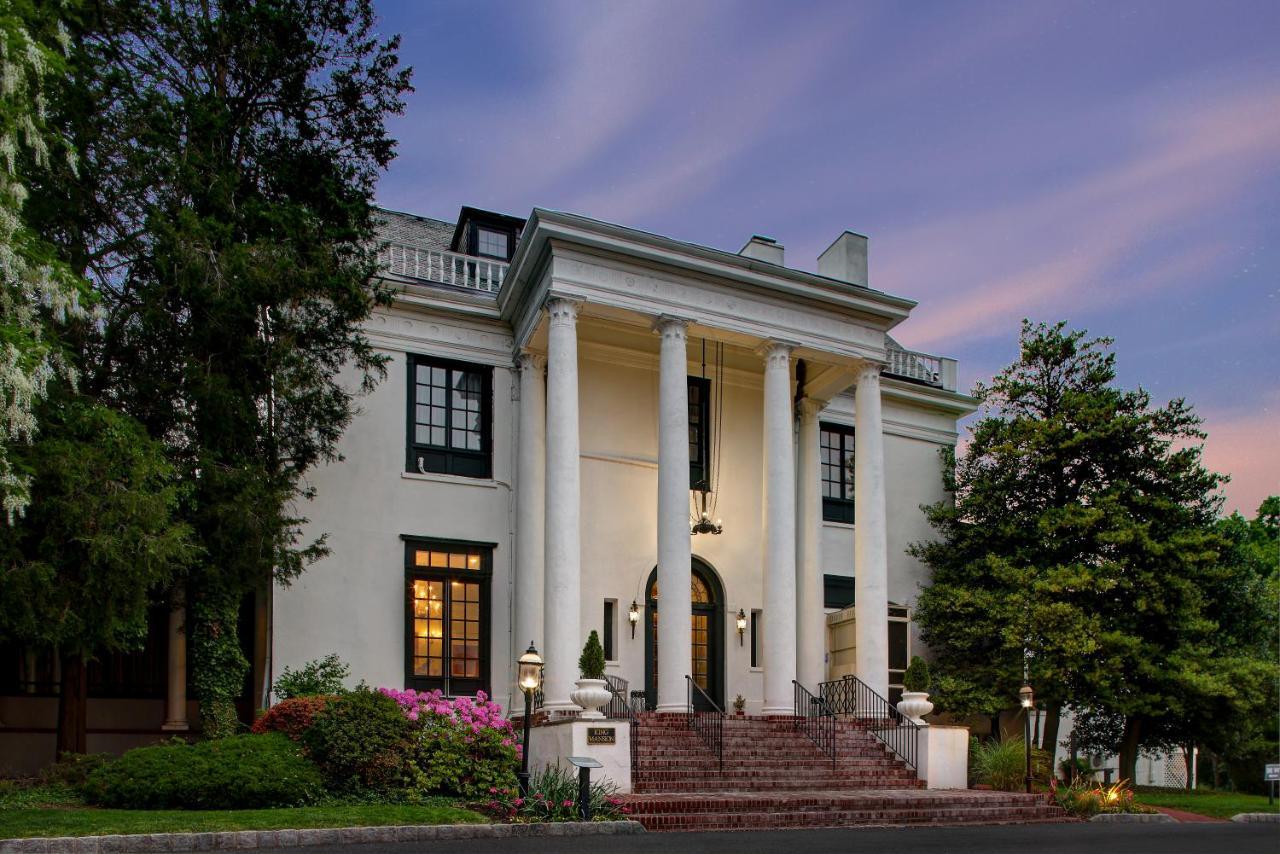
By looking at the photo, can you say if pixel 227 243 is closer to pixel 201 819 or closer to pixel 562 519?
pixel 562 519

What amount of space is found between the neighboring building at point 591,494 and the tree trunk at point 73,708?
6.35 ft

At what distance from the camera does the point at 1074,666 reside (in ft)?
66.6

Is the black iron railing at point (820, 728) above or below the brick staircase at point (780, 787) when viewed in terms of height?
above

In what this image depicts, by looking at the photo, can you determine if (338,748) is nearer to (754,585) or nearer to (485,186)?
(754,585)

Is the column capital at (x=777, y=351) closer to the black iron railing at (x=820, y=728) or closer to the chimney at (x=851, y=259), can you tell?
the chimney at (x=851, y=259)

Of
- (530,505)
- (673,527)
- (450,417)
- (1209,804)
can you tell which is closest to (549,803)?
(673,527)

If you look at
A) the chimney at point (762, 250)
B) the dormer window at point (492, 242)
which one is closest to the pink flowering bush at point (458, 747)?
the chimney at point (762, 250)

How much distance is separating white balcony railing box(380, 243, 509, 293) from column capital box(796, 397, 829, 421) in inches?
275

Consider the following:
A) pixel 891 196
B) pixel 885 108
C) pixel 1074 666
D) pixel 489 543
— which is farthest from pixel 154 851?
pixel 1074 666

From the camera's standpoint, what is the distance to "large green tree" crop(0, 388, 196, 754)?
1270 cm

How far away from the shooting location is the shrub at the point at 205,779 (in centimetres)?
1265

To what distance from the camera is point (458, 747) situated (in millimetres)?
14578

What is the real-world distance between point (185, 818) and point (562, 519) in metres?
7.70

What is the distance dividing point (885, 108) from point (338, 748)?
39.9 ft
